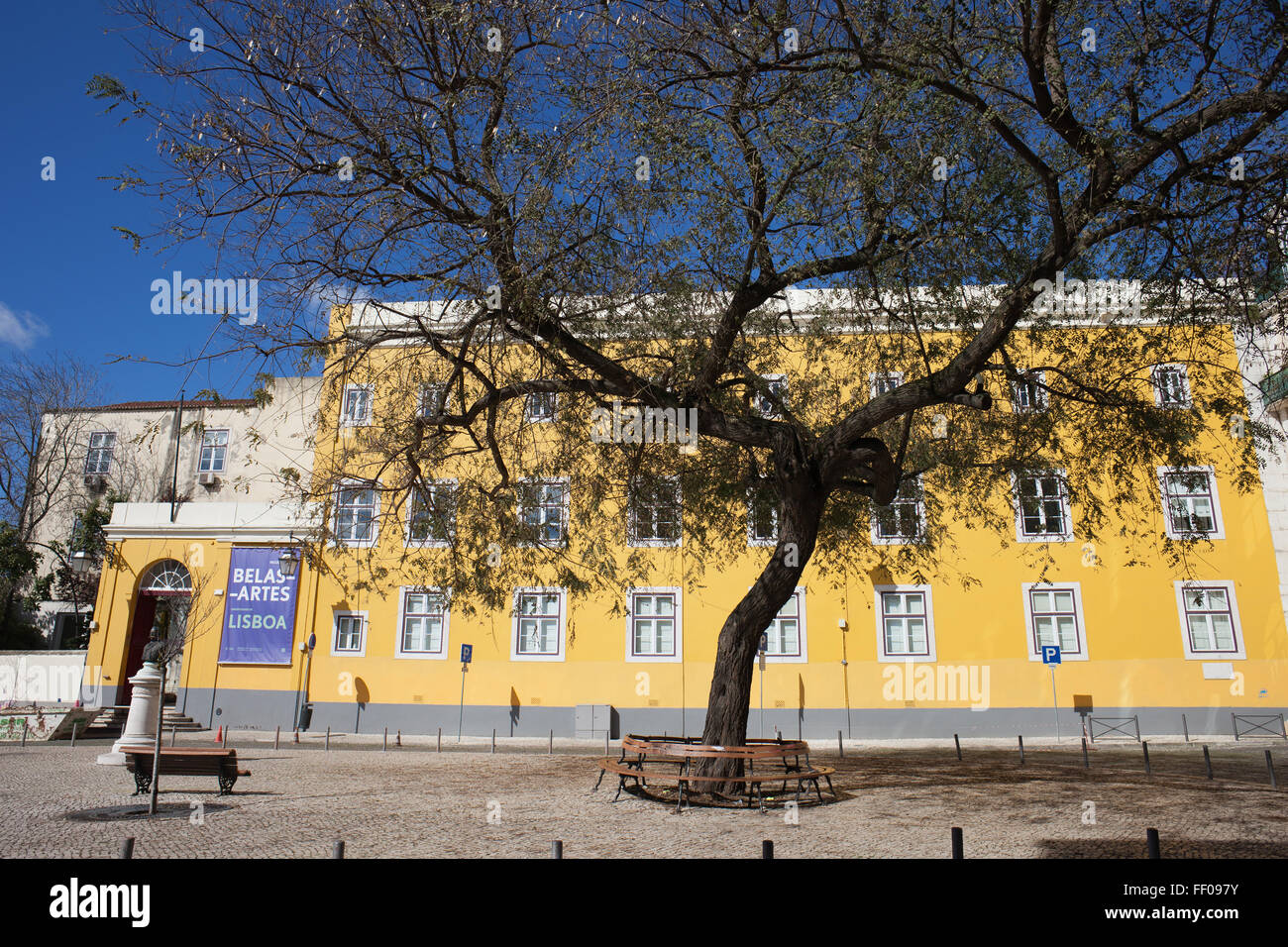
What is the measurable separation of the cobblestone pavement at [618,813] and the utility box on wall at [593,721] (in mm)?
6646

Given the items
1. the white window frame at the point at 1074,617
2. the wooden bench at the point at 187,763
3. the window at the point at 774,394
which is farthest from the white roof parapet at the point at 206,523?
the white window frame at the point at 1074,617

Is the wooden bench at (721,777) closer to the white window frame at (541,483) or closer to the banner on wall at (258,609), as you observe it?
the white window frame at (541,483)

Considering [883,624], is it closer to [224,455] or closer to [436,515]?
[436,515]

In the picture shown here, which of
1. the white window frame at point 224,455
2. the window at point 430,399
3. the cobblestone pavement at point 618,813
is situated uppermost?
the white window frame at point 224,455

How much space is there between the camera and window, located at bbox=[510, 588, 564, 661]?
80.4ft

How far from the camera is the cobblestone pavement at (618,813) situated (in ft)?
27.2

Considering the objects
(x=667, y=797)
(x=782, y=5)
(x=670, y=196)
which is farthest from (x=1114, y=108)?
(x=667, y=797)

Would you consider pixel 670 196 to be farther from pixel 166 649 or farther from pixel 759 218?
pixel 166 649

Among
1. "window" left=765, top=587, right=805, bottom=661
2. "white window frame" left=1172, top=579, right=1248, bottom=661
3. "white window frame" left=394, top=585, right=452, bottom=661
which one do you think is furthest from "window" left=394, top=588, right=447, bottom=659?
"white window frame" left=1172, top=579, right=1248, bottom=661

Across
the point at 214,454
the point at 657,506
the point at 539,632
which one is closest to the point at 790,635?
the point at 539,632

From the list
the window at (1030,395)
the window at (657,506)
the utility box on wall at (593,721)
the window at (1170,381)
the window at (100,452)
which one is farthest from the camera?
the window at (100,452)

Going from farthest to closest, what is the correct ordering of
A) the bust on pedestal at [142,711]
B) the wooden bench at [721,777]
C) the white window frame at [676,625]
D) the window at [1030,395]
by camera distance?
the white window frame at [676,625]
the bust on pedestal at [142,711]
the window at [1030,395]
the wooden bench at [721,777]

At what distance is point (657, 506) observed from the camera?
48.1 ft

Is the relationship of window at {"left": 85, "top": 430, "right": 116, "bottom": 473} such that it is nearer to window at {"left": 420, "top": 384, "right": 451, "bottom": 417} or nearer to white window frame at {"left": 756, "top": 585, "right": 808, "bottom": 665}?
white window frame at {"left": 756, "top": 585, "right": 808, "bottom": 665}
